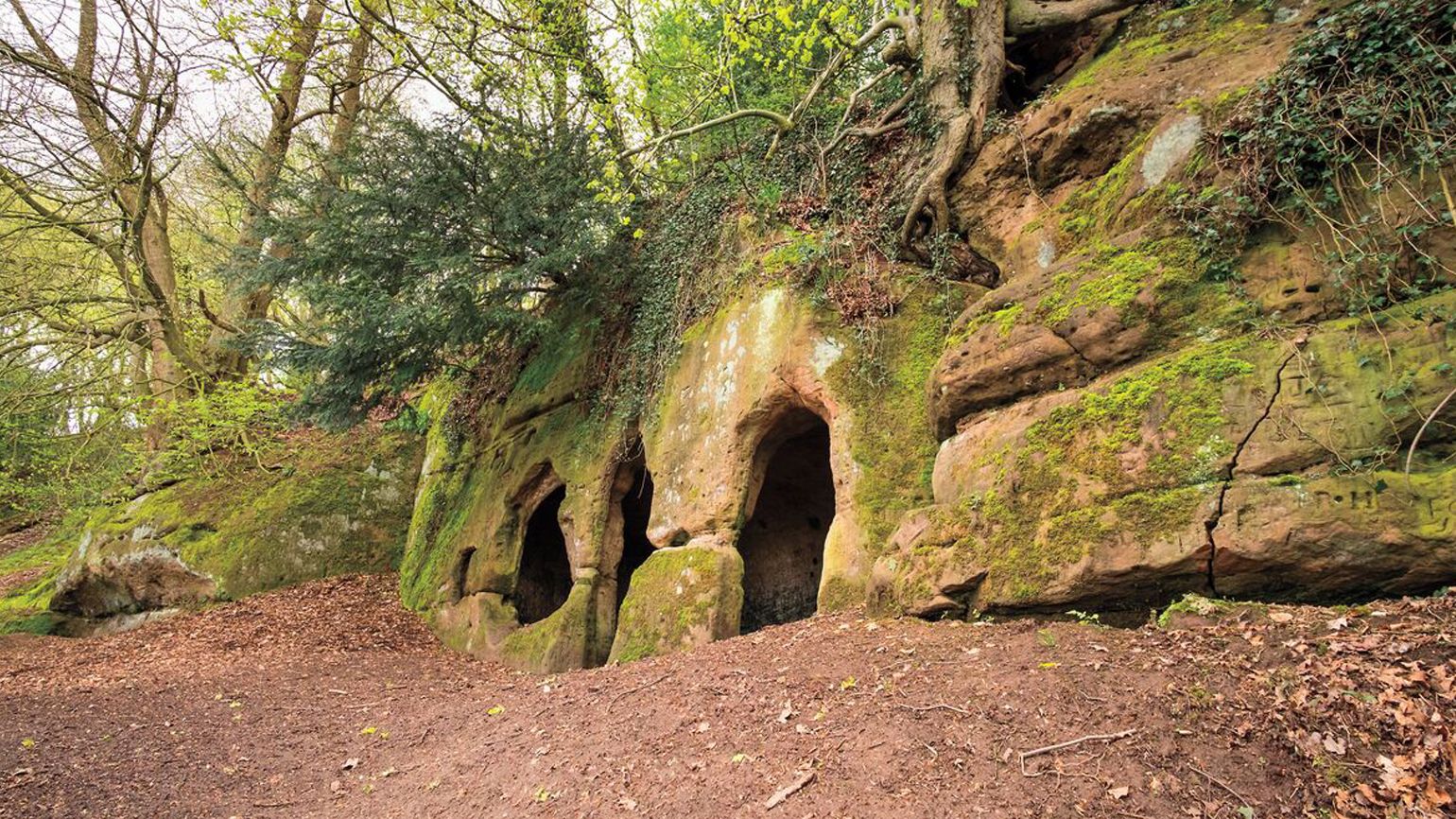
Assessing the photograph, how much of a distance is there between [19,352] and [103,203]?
2438 mm

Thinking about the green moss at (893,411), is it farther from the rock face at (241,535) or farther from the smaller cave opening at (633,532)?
the rock face at (241,535)

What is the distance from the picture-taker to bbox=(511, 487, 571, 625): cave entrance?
1109cm

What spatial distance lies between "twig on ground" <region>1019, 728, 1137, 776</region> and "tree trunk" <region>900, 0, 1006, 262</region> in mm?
5294

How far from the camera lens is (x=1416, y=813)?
253 centimetres

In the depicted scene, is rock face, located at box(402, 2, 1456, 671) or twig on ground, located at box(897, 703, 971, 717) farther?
rock face, located at box(402, 2, 1456, 671)

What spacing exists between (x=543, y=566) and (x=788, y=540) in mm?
3990

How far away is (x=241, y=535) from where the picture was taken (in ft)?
39.2

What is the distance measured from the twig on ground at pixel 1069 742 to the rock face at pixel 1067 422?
1.30 metres

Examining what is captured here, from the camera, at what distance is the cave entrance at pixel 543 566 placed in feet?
36.4

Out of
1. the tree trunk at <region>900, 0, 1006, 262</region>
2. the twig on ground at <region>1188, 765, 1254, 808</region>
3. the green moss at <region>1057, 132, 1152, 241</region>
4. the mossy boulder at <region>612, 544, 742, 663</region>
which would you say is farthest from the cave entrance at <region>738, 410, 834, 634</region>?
the twig on ground at <region>1188, 765, 1254, 808</region>

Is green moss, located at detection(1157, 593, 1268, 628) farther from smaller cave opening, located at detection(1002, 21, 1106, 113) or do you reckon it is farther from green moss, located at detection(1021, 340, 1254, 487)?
smaller cave opening, located at detection(1002, 21, 1106, 113)

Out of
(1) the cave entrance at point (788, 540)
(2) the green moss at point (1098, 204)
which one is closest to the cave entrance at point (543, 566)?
(1) the cave entrance at point (788, 540)

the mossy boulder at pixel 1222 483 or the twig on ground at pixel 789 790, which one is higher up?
the mossy boulder at pixel 1222 483

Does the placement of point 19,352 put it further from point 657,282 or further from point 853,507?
point 853,507
